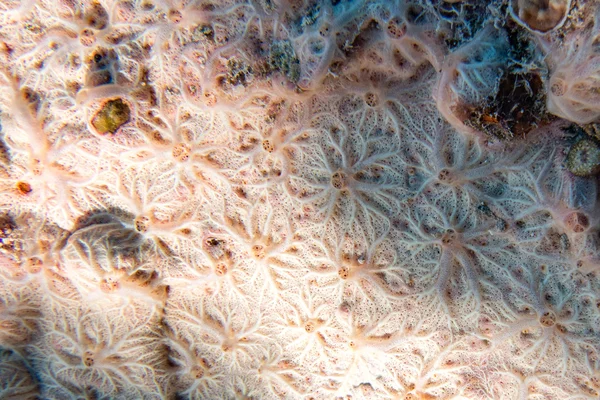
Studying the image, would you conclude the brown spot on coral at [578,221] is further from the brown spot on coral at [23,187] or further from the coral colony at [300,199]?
the brown spot on coral at [23,187]

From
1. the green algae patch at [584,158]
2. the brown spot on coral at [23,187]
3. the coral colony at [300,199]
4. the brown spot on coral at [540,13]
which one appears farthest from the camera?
the brown spot on coral at [23,187]

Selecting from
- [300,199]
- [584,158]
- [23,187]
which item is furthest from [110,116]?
[584,158]

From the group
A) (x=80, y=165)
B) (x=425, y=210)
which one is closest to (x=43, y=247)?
(x=80, y=165)

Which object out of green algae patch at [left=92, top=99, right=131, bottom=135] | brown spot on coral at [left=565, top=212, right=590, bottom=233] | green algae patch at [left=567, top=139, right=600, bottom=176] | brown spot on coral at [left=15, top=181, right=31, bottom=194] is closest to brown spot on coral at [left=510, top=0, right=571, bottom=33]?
green algae patch at [left=567, top=139, right=600, bottom=176]

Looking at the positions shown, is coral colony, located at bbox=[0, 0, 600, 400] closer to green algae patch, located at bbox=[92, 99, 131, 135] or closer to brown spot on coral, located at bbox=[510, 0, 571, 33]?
green algae patch, located at bbox=[92, 99, 131, 135]

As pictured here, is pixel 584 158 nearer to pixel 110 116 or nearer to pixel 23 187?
pixel 110 116

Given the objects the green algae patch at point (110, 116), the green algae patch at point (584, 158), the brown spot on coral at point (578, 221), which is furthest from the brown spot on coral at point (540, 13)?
the green algae patch at point (110, 116)
